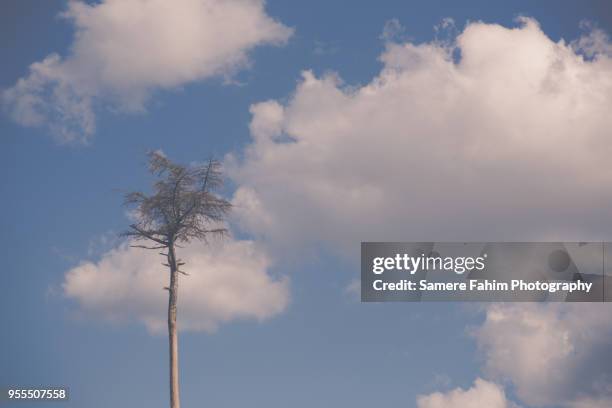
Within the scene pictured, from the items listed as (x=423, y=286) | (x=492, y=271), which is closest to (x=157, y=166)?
(x=423, y=286)

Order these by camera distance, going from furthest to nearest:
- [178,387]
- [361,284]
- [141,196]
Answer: [361,284] < [141,196] < [178,387]

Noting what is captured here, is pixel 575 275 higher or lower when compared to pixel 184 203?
lower

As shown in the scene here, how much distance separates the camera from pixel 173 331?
4603 cm

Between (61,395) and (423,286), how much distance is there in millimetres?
21727

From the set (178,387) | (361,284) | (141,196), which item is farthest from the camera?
(361,284)

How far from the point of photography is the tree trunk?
1780 inches

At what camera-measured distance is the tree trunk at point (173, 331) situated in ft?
148

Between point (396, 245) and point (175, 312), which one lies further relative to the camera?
point (396, 245)

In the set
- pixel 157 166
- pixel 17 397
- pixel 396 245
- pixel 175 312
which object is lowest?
pixel 17 397

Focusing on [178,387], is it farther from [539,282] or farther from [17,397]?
[539,282]

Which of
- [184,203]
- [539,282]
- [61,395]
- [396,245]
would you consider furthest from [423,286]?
[61,395]

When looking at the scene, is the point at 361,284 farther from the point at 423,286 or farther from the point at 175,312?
the point at 175,312

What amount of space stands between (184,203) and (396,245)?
1313 centimetres

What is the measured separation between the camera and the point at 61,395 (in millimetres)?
49500
